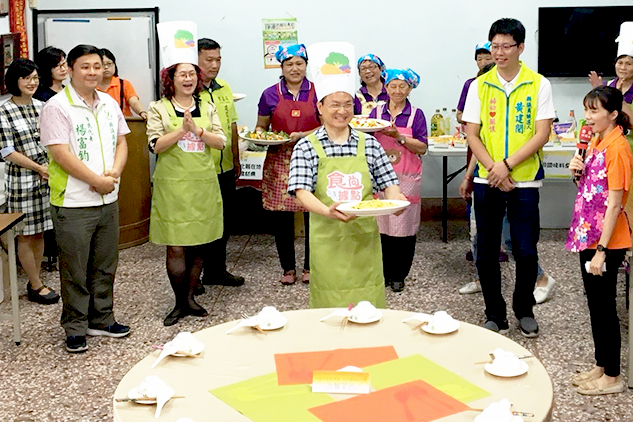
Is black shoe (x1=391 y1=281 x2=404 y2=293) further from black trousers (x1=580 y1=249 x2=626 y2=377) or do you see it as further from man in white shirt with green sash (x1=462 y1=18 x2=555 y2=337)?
black trousers (x1=580 y1=249 x2=626 y2=377)

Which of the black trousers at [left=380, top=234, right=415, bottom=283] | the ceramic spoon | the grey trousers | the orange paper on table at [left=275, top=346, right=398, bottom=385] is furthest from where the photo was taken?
the black trousers at [left=380, top=234, right=415, bottom=283]

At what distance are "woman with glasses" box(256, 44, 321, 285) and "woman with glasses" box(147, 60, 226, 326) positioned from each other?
1.92ft

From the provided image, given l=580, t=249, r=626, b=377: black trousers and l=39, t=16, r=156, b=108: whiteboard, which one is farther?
l=39, t=16, r=156, b=108: whiteboard

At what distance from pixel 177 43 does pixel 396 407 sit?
2.62 m

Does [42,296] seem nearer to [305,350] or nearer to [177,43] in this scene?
[177,43]

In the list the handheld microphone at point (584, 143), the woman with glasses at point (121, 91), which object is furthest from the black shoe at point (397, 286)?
the woman with glasses at point (121, 91)

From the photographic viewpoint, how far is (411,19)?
6.59m

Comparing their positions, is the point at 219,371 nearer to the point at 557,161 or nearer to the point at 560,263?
the point at 560,263

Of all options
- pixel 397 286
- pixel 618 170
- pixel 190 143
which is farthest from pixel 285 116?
pixel 618 170

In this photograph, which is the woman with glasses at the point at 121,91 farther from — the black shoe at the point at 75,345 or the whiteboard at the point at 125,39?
the black shoe at the point at 75,345

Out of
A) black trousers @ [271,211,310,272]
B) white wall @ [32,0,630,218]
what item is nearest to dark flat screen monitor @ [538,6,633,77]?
white wall @ [32,0,630,218]

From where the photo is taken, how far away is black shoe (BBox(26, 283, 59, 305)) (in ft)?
15.9

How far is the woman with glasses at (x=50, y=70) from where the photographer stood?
15.6ft

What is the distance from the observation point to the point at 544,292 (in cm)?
471
